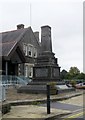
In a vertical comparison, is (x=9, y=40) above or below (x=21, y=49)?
above

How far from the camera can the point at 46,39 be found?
23.5m

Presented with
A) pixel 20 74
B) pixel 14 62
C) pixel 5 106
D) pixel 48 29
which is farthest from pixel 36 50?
pixel 5 106

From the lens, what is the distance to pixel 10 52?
101ft

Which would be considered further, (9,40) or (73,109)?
(9,40)

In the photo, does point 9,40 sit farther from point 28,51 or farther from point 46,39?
point 46,39

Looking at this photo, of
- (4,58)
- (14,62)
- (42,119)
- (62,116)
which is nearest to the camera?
(42,119)

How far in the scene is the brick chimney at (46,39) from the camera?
23.5m

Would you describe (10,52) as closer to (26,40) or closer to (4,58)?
(4,58)

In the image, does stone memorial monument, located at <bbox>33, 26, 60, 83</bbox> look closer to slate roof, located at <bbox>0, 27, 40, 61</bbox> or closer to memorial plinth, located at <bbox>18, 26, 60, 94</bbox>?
memorial plinth, located at <bbox>18, 26, 60, 94</bbox>

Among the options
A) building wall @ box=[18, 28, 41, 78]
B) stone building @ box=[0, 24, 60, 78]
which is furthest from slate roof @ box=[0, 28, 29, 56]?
building wall @ box=[18, 28, 41, 78]

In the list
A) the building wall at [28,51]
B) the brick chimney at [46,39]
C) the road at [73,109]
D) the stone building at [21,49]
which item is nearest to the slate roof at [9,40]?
the stone building at [21,49]

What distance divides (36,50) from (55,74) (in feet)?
61.6

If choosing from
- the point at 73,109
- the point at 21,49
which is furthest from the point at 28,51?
the point at 73,109

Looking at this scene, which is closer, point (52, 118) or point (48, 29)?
point (52, 118)
